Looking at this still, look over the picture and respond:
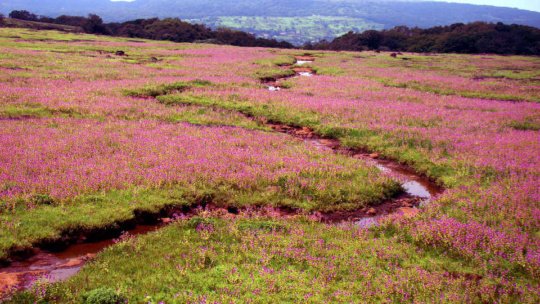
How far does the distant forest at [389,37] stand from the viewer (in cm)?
10231

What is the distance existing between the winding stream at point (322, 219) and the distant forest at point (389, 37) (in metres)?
92.6

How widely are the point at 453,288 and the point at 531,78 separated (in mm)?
46822

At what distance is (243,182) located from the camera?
13.0 meters

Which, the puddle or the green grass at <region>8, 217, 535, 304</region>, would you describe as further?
the puddle

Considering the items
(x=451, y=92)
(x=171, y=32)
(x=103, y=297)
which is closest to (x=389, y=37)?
(x=171, y=32)

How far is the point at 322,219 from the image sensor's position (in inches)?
460

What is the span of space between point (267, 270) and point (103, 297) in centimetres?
303

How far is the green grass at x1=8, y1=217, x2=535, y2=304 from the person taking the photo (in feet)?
24.1

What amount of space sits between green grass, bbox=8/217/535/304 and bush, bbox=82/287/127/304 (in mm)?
23

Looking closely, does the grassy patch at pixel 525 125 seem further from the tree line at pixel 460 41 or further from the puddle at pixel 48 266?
the tree line at pixel 460 41

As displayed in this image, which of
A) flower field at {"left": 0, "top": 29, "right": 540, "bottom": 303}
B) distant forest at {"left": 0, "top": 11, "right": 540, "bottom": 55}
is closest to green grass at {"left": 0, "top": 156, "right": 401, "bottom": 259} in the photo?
flower field at {"left": 0, "top": 29, "right": 540, "bottom": 303}

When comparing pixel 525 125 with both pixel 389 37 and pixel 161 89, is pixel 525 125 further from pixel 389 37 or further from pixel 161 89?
pixel 389 37

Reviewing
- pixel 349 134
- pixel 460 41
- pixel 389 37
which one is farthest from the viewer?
pixel 389 37

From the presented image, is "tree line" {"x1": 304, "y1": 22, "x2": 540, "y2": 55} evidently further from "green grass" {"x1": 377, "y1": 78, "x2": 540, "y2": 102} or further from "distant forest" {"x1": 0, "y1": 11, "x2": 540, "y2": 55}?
"green grass" {"x1": 377, "y1": 78, "x2": 540, "y2": 102}
